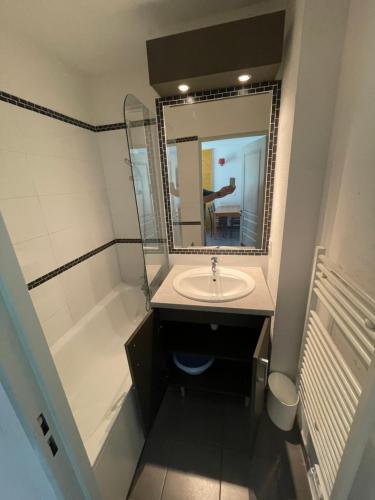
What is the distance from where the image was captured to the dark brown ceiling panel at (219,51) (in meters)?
1.06

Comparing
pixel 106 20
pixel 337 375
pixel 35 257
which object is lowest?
pixel 337 375

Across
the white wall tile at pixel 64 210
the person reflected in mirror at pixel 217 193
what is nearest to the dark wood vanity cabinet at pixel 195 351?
the person reflected in mirror at pixel 217 193

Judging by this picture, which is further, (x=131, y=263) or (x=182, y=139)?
(x=131, y=263)

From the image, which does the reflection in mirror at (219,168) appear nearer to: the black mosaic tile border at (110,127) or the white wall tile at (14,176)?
the black mosaic tile border at (110,127)

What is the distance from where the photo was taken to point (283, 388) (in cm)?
142

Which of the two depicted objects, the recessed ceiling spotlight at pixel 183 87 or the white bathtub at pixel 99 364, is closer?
the white bathtub at pixel 99 364

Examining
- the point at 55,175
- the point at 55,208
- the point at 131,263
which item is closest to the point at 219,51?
the point at 55,175

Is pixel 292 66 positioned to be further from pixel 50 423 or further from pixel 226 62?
pixel 50 423

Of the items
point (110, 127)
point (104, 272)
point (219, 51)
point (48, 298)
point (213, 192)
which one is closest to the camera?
point (219, 51)

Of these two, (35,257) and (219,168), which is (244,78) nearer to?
A: (219,168)

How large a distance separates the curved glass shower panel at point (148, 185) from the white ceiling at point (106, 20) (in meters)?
0.37

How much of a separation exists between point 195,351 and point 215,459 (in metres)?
0.59

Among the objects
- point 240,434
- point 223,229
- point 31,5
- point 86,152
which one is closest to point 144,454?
point 240,434

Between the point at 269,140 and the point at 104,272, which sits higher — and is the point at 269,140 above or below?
above
